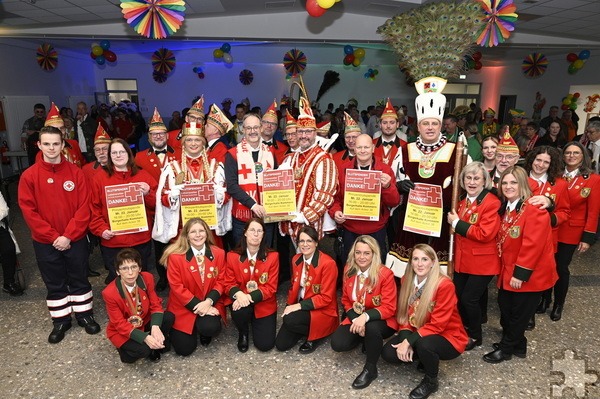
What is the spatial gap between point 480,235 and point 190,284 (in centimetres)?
227

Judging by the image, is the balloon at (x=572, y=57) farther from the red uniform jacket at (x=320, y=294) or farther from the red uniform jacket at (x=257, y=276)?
the red uniform jacket at (x=257, y=276)

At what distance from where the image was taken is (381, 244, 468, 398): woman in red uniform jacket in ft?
8.98

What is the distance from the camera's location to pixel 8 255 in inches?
164

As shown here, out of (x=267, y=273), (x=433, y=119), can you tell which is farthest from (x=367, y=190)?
(x=267, y=273)

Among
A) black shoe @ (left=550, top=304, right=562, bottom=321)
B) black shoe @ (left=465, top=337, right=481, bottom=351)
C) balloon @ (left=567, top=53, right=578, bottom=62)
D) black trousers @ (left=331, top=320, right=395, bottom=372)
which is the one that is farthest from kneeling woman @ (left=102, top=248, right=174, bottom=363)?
balloon @ (left=567, top=53, right=578, bottom=62)

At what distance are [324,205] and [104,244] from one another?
2.00 meters

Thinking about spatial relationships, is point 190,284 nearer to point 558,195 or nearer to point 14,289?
point 14,289

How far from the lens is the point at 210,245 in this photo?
11.2 feet

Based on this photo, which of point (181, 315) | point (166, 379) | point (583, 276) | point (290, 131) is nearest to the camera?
point (166, 379)

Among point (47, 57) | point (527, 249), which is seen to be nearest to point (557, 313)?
point (527, 249)

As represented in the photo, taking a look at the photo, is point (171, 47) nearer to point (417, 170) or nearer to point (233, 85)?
point (233, 85)

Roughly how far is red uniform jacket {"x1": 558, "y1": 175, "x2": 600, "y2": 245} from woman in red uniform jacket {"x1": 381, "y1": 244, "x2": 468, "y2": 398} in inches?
63.9

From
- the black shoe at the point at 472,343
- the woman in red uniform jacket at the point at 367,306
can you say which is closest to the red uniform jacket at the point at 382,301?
the woman in red uniform jacket at the point at 367,306

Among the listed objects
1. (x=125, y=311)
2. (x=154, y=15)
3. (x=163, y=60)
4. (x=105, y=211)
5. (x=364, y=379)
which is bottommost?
(x=364, y=379)
